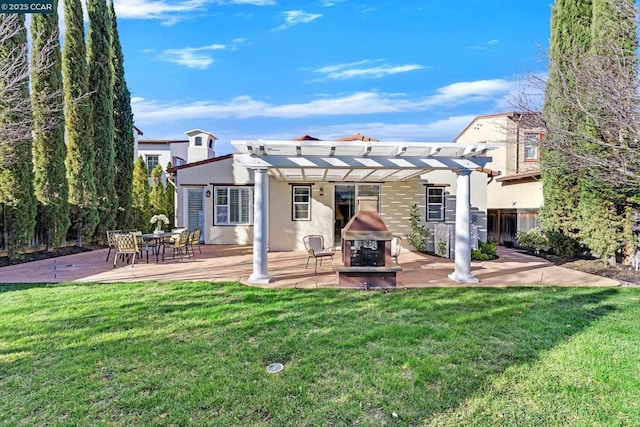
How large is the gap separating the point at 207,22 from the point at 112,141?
20.1 ft

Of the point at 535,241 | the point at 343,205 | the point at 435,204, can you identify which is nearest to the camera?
the point at 535,241

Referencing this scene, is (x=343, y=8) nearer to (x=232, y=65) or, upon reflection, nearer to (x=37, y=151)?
(x=232, y=65)

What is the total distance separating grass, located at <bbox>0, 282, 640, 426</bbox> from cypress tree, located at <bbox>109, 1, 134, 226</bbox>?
9.88 meters

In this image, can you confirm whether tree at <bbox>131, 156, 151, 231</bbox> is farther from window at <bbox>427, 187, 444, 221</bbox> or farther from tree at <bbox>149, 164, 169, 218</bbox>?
window at <bbox>427, 187, 444, 221</bbox>

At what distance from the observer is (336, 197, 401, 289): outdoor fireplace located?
22.6 ft

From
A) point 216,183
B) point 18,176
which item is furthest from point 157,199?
point 18,176

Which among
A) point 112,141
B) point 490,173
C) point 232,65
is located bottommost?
point 490,173

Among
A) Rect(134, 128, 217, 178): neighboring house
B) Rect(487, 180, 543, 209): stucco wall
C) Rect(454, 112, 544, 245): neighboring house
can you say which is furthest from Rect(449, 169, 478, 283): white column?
Rect(134, 128, 217, 178): neighboring house

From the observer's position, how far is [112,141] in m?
14.1

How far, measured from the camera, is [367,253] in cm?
735

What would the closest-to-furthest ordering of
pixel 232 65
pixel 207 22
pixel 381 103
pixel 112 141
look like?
pixel 207 22 → pixel 112 141 → pixel 232 65 → pixel 381 103

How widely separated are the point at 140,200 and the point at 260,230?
12089 millimetres

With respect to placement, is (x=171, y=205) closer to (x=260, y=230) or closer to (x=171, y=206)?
(x=171, y=206)

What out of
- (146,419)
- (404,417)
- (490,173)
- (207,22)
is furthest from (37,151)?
(490,173)
